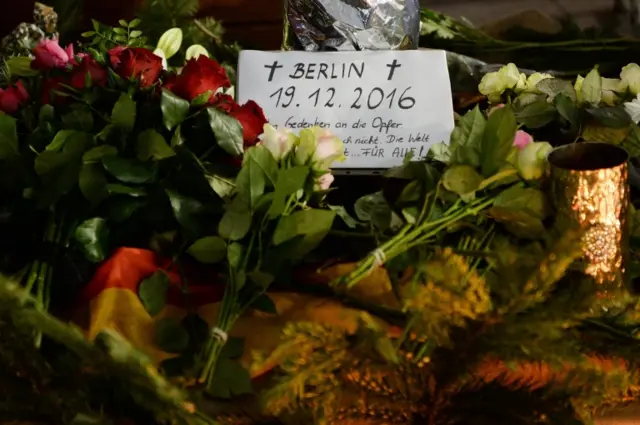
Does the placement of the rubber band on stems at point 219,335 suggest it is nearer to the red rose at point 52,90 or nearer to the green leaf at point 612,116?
the red rose at point 52,90

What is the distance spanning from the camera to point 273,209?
59 centimetres

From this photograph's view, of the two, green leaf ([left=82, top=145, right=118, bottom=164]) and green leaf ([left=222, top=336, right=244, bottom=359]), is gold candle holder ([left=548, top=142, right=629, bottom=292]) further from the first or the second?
green leaf ([left=82, top=145, right=118, bottom=164])

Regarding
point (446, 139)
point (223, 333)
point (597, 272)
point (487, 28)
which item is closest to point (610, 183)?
point (597, 272)

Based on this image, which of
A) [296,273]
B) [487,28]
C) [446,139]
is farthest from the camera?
[487,28]

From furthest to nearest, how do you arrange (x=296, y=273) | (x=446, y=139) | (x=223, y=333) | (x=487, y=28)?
1. (x=487, y=28)
2. (x=446, y=139)
3. (x=296, y=273)
4. (x=223, y=333)

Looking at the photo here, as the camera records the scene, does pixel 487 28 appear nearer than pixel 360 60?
No

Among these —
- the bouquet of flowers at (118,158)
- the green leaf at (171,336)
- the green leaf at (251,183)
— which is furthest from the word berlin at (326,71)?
the green leaf at (171,336)

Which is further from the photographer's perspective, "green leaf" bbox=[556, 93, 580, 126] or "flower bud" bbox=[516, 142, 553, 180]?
"green leaf" bbox=[556, 93, 580, 126]

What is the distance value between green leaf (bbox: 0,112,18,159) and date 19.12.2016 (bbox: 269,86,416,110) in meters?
0.29

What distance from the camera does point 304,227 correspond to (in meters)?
0.59

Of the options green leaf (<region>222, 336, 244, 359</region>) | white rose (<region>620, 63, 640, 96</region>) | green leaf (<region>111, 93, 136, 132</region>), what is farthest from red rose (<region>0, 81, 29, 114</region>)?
white rose (<region>620, 63, 640, 96</region>)

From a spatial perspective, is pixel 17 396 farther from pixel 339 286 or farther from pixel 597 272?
pixel 597 272

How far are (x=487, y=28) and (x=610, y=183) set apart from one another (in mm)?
1074

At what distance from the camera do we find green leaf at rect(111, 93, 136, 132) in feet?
2.06
